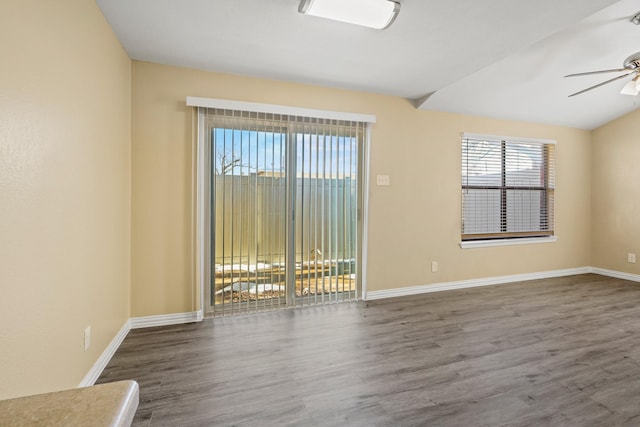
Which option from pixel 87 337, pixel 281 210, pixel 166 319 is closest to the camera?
pixel 87 337

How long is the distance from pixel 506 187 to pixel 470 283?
1.51 m

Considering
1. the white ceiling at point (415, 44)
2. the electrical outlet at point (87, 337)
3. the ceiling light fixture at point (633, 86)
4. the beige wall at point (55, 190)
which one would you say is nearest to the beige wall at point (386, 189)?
the white ceiling at point (415, 44)

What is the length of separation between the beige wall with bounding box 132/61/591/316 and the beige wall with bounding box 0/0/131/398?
1.46 feet

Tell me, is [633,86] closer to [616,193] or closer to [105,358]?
[616,193]

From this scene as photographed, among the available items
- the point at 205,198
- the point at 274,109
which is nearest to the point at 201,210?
the point at 205,198

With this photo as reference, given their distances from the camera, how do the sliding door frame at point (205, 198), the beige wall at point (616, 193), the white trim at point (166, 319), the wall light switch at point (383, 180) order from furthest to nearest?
the beige wall at point (616, 193), the wall light switch at point (383, 180), the sliding door frame at point (205, 198), the white trim at point (166, 319)

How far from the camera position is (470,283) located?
4223mm

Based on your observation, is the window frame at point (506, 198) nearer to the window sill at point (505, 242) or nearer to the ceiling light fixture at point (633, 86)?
the window sill at point (505, 242)

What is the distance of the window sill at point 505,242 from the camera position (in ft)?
13.8

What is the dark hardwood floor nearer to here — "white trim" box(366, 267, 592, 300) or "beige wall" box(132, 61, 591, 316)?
"white trim" box(366, 267, 592, 300)

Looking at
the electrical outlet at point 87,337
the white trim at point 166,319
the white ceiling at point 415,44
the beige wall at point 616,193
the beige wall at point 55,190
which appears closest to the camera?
the beige wall at point 55,190

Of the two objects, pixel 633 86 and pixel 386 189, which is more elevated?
pixel 633 86

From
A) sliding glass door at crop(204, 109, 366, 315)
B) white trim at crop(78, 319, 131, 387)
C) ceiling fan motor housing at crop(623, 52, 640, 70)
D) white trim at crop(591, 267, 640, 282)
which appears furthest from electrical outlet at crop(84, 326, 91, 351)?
white trim at crop(591, 267, 640, 282)

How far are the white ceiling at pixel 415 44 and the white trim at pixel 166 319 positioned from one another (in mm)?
2339
